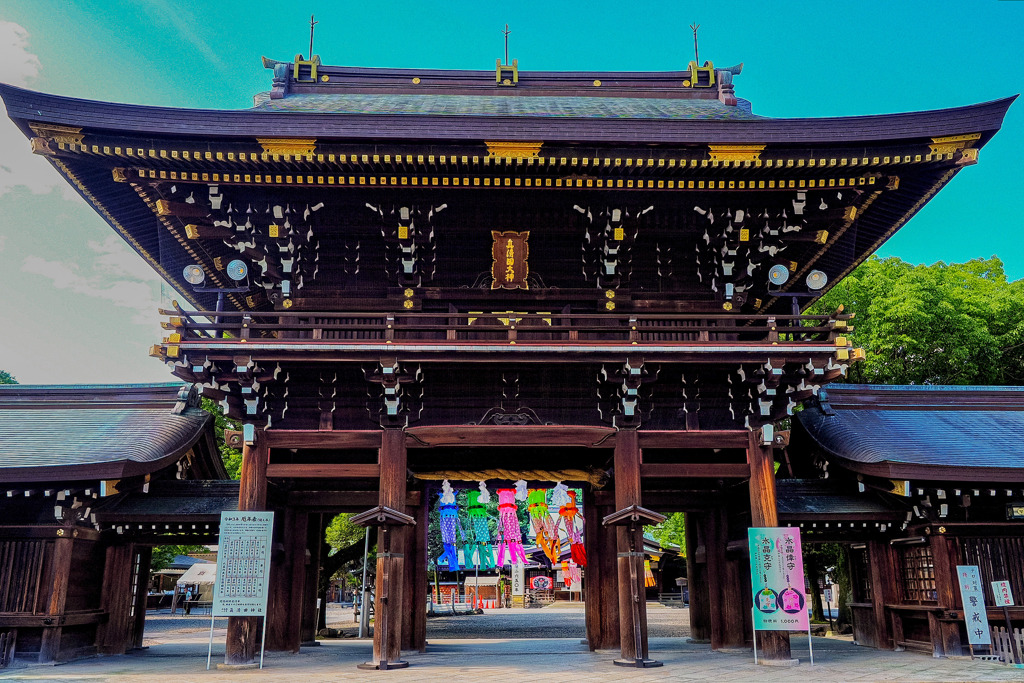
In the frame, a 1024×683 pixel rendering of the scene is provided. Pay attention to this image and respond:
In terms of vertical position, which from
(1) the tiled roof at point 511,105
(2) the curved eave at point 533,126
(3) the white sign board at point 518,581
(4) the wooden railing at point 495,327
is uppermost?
(1) the tiled roof at point 511,105

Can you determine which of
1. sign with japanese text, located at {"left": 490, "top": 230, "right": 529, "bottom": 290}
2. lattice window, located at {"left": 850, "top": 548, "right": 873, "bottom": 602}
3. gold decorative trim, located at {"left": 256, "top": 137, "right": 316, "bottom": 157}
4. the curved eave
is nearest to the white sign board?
lattice window, located at {"left": 850, "top": 548, "right": 873, "bottom": 602}

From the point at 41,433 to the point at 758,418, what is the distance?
1451 centimetres

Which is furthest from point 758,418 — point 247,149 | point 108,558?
point 108,558

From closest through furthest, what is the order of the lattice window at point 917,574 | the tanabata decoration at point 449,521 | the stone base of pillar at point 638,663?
the stone base of pillar at point 638,663 < the lattice window at point 917,574 < the tanabata decoration at point 449,521

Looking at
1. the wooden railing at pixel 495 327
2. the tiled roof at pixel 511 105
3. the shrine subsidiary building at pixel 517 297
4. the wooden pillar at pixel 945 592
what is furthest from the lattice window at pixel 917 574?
the tiled roof at pixel 511 105

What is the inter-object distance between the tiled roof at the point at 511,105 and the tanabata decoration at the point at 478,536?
847 centimetres

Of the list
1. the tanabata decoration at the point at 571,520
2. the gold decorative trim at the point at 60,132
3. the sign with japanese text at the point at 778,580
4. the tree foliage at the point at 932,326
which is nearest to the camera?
the gold decorative trim at the point at 60,132

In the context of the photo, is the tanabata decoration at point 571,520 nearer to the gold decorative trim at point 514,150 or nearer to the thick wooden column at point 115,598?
the gold decorative trim at point 514,150

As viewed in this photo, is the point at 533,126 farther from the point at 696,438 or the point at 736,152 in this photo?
the point at 696,438

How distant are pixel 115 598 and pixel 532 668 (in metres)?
8.65

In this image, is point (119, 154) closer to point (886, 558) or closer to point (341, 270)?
point (341, 270)

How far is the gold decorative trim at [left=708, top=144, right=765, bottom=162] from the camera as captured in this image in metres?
11.6

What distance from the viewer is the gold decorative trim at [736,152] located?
1156cm

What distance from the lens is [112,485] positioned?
13102 mm
